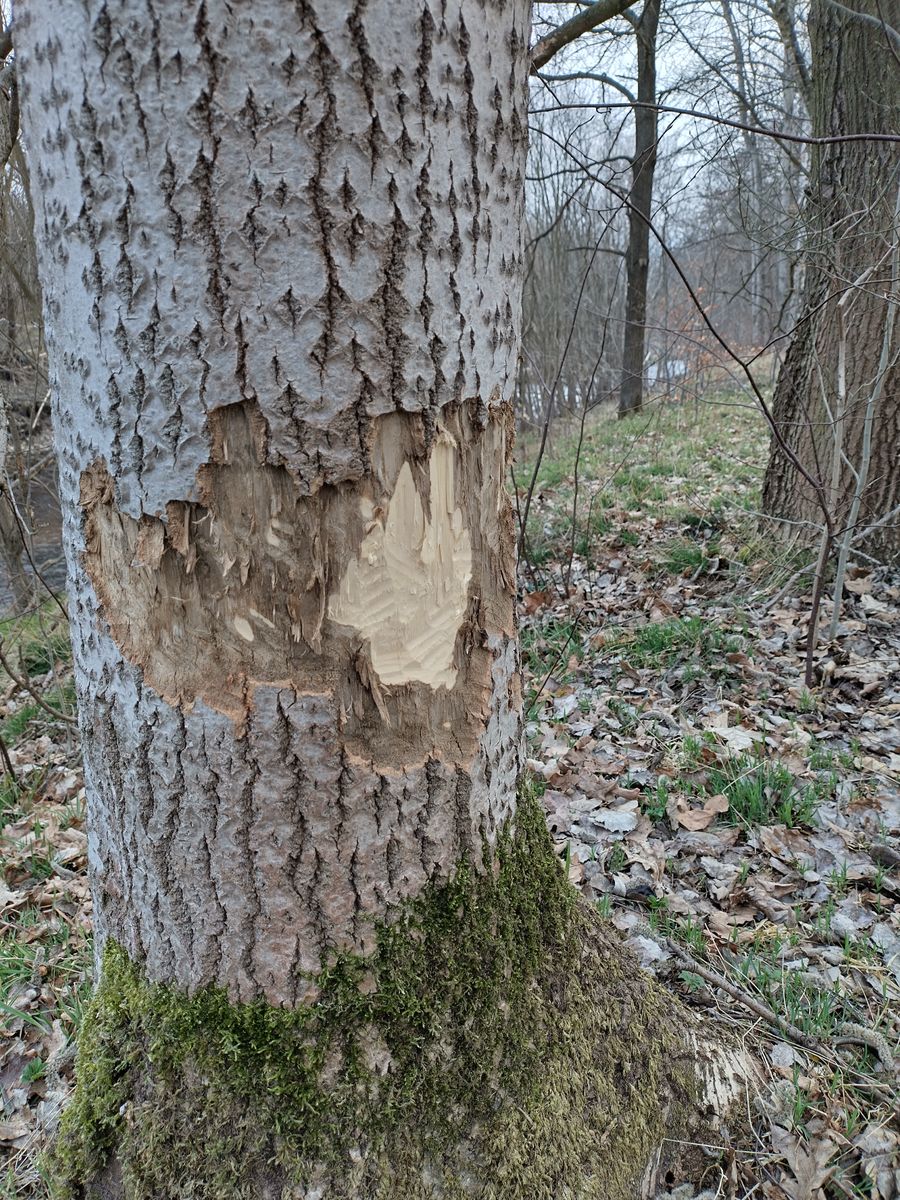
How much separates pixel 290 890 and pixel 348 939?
14cm

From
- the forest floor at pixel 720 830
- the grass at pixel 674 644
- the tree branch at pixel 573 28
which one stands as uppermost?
the tree branch at pixel 573 28

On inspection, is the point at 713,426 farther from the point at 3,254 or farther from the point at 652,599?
the point at 3,254

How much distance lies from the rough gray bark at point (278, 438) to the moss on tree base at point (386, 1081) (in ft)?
0.28

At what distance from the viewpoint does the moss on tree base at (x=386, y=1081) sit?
4.09 ft

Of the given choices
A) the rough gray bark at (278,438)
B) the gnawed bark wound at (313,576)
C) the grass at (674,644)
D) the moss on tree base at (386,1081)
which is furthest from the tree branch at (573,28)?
the grass at (674,644)

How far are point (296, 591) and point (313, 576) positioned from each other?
4 cm

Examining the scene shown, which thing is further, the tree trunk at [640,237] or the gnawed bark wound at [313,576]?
the tree trunk at [640,237]

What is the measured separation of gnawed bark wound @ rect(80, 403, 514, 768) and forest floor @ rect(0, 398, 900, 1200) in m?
1.30

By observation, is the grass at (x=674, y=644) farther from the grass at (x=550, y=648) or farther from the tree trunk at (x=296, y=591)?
the tree trunk at (x=296, y=591)

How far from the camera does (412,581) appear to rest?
3.92 ft

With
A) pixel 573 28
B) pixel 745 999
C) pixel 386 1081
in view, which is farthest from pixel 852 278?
pixel 386 1081

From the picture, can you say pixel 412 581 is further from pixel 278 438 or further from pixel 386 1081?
pixel 386 1081

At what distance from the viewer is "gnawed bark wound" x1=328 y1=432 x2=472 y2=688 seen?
3.77 ft

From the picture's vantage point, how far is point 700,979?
201cm
